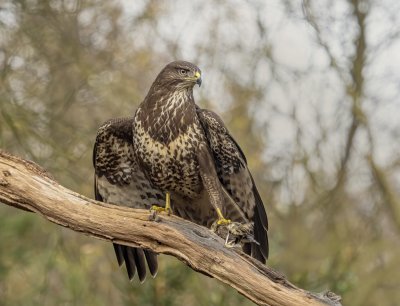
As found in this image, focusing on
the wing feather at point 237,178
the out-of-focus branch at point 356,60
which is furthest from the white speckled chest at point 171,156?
the out-of-focus branch at point 356,60

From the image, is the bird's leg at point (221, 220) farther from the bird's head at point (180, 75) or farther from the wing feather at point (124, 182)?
the bird's head at point (180, 75)

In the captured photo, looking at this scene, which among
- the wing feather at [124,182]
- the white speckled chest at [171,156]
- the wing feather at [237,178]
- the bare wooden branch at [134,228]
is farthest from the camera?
the wing feather at [124,182]

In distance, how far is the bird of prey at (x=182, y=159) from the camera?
7.64 metres

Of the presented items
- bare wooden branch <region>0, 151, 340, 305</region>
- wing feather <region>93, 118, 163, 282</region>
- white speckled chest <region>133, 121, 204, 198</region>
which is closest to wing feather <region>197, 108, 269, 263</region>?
white speckled chest <region>133, 121, 204, 198</region>

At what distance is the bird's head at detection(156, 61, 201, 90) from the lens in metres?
7.80

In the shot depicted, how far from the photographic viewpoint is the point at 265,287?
19.4 feet

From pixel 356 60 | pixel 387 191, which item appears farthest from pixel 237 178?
pixel 356 60

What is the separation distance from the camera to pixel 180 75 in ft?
25.7

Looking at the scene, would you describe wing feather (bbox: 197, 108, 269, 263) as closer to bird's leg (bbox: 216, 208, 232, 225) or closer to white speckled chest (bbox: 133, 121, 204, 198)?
white speckled chest (bbox: 133, 121, 204, 198)

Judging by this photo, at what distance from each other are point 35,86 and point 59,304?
3177 mm

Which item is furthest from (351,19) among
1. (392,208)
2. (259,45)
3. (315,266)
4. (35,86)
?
(35,86)

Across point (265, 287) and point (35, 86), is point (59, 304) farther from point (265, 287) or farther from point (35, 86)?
point (265, 287)

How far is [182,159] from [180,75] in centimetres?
83

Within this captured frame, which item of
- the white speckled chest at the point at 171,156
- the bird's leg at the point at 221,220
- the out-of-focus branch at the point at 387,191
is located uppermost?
the out-of-focus branch at the point at 387,191
